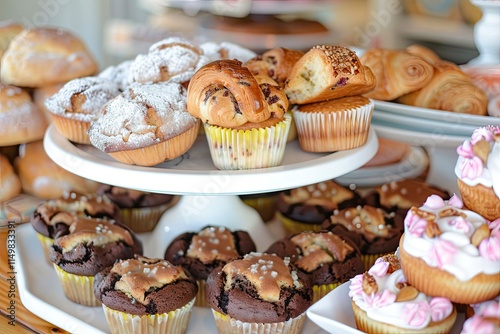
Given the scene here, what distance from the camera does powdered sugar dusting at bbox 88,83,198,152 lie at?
1326 millimetres

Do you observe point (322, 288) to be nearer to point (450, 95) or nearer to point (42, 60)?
point (450, 95)

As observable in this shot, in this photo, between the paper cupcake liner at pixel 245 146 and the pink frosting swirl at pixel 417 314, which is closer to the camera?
the pink frosting swirl at pixel 417 314

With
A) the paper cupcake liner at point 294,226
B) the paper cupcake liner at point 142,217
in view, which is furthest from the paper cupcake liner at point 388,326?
the paper cupcake liner at point 142,217

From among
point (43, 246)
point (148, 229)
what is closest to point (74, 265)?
point (43, 246)

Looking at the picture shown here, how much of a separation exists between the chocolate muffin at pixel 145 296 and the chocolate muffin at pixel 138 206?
46 cm

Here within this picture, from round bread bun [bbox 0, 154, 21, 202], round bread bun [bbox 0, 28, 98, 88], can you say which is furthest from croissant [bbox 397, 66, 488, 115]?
round bread bun [bbox 0, 154, 21, 202]

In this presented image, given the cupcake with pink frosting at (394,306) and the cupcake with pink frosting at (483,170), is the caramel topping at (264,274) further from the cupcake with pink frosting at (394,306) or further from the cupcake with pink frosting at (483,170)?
the cupcake with pink frosting at (483,170)

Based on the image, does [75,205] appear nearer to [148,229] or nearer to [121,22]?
[148,229]

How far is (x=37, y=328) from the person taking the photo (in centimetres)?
137

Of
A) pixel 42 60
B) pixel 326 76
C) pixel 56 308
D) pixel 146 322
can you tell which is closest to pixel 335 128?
pixel 326 76

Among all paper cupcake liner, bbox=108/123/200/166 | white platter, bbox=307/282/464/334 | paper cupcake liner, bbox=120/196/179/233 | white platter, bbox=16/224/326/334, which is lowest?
paper cupcake liner, bbox=120/196/179/233

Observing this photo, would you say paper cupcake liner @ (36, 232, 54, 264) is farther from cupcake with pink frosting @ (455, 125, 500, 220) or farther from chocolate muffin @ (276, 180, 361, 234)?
cupcake with pink frosting @ (455, 125, 500, 220)

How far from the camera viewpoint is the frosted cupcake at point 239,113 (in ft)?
4.32

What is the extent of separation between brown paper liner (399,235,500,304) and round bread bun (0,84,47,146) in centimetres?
118
